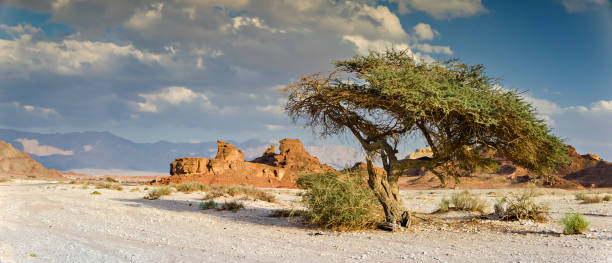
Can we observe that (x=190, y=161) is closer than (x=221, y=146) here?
Yes

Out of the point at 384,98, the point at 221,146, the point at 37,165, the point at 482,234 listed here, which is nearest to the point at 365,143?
the point at 384,98

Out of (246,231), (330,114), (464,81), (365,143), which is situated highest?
(464,81)

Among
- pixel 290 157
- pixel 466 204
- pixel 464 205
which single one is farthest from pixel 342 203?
pixel 290 157

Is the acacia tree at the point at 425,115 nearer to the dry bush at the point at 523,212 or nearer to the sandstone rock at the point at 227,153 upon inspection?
the dry bush at the point at 523,212

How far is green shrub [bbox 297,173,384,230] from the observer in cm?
1100

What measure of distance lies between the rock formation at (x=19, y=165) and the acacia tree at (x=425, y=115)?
98718 mm

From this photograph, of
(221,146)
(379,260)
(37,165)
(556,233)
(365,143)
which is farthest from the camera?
(37,165)

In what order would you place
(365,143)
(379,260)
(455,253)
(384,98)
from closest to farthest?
1. (379,260)
2. (455,253)
3. (384,98)
4. (365,143)

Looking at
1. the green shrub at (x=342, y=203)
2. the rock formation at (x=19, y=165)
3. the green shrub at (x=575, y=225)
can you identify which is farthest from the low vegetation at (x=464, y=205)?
the rock formation at (x=19, y=165)

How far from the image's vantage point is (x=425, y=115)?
10.1 meters

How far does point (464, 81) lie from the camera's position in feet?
38.2

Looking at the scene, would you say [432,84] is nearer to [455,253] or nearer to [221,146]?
[455,253]

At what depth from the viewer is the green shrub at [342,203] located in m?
11.0

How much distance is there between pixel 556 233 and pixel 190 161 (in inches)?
2173
